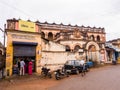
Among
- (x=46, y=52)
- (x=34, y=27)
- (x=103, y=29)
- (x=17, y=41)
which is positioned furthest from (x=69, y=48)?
(x=103, y=29)

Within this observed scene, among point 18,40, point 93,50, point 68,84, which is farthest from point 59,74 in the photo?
point 93,50

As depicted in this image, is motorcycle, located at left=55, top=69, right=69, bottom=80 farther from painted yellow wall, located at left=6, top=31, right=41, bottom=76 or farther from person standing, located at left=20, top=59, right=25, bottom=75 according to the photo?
person standing, located at left=20, top=59, right=25, bottom=75

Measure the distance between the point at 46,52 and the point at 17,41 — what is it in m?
4.67

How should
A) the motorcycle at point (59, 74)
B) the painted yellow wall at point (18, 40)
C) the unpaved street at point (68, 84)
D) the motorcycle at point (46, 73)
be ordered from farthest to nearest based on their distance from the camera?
the motorcycle at point (46, 73) < the painted yellow wall at point (18, 40) < the motorcycle at point (59, 74) < the unpaved street at point (68, 84)

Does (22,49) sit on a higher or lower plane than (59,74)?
higher

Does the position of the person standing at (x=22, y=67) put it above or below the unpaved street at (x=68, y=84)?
above

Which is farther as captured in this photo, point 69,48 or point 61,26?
point 61,26

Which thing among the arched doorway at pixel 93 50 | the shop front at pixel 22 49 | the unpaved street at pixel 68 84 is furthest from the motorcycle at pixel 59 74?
the arched doorway at pixel 93 50

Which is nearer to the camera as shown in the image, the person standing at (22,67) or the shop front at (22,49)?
the shop front at (22,49)

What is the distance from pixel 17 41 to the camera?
60.2 ft

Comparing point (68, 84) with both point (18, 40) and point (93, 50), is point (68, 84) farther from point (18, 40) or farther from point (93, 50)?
point (93, 50)

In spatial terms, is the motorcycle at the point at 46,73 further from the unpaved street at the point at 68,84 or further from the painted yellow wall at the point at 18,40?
the unpaved street at the point at 68,84

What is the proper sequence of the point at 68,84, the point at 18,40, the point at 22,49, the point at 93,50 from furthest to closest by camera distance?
the point at 93,50
the point at 22,49
the point at 18,40
the point at 68,84

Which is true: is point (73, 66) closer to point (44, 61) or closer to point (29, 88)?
point (44, 61)
